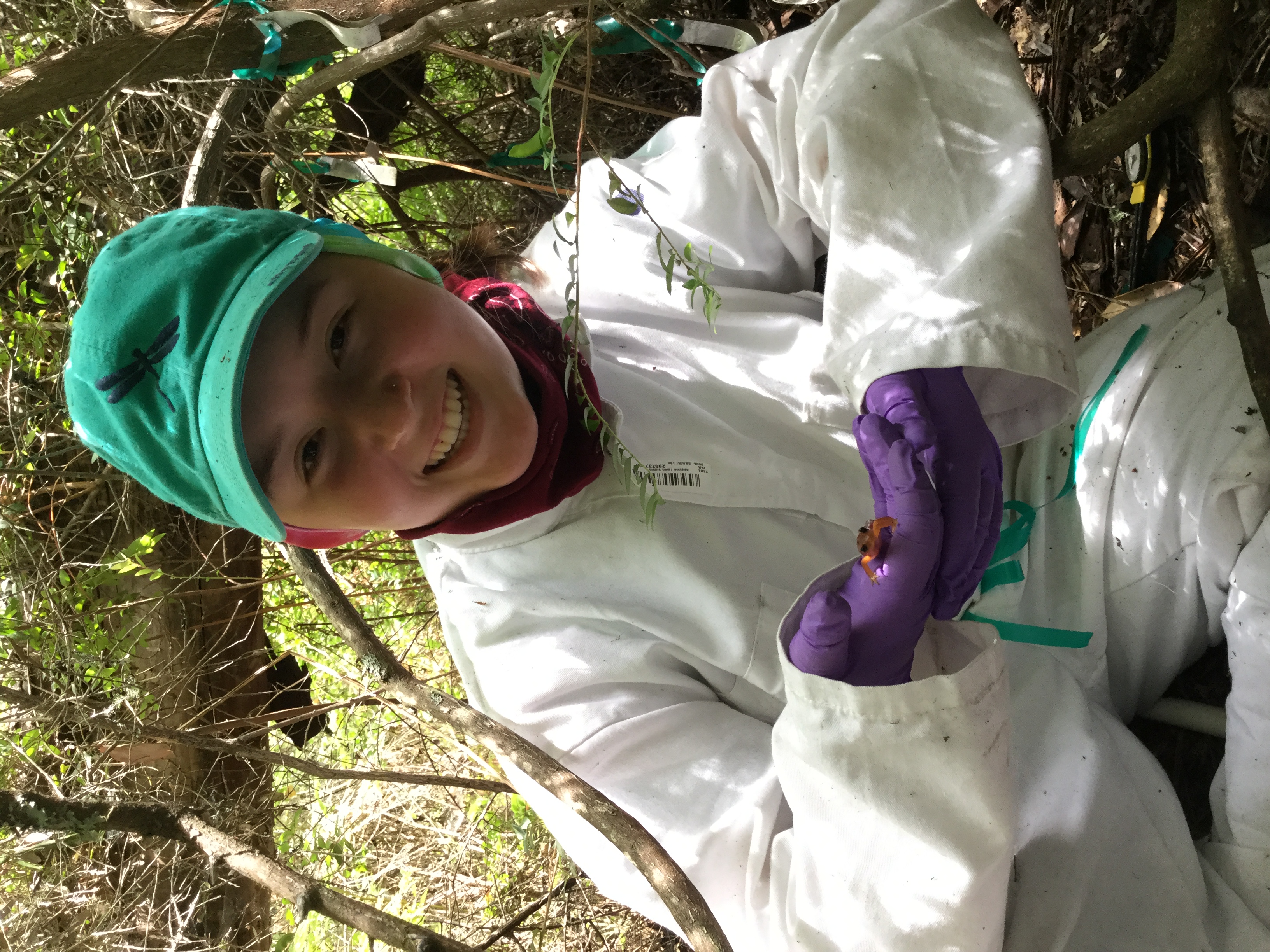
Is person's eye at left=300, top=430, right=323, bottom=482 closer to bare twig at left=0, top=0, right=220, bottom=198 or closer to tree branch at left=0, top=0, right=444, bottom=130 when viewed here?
bare twig at left=0, top=0, right=220, bottom=198

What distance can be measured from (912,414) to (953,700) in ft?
1.06

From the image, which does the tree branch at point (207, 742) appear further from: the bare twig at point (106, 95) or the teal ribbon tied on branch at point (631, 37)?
the teal ribbon tied on branch at point (631, 37)

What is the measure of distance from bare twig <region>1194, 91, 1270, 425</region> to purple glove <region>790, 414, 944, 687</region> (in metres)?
0.41

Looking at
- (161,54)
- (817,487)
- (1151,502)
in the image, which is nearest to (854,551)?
(817,487)

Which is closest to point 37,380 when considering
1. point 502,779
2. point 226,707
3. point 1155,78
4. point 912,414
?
point 226,707

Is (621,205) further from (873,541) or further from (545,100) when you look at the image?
(873,541)

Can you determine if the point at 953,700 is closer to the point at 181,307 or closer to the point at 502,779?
the point at 181,307

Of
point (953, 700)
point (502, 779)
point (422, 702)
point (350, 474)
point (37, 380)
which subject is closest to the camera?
point (953, 700)

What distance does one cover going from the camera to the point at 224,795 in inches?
90.1

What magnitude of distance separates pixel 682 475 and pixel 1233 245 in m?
0.74

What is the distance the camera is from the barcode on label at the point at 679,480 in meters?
1.26

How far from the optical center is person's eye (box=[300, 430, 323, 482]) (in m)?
1.07

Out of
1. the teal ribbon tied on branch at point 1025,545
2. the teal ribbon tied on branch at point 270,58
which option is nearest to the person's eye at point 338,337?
the teal ribbon tied on branch at point 270,58

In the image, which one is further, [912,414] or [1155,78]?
[1155,78]
